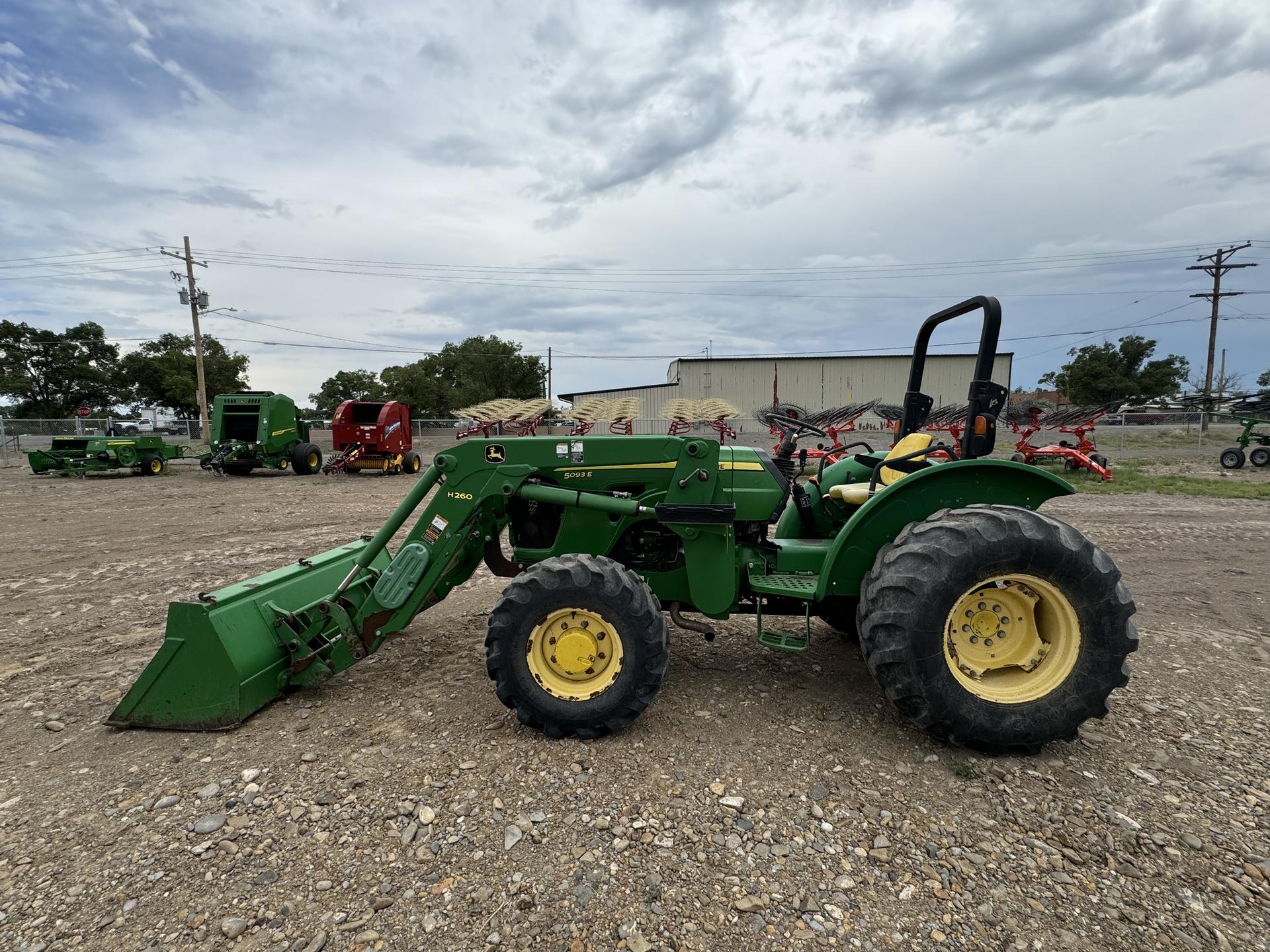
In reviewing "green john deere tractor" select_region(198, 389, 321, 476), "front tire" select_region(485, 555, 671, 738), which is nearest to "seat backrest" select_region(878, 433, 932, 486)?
"front tire" select_region(485, 555, 671, 738)

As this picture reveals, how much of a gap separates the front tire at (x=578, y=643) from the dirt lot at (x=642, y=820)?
165 millimetres

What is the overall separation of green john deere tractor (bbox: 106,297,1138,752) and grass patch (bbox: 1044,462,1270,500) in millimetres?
9196

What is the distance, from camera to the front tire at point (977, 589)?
262 centimetres

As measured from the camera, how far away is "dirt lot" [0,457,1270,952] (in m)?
1.91

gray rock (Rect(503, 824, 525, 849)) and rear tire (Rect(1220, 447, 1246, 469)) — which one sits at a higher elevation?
rear tire (Rect(1220, 447, 1246, 469))

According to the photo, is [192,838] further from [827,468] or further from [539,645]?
[827,468]

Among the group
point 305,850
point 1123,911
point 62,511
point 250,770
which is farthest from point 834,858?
point 62,511

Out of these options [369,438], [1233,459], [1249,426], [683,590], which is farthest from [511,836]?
[1249,426]

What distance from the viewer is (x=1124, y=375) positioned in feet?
149

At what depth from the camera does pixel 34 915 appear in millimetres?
1921

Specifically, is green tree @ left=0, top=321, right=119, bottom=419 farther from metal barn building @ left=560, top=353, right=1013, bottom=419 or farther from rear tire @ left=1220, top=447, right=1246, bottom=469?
rear tire @ left=1220, top=447, right=1246, bottom=469

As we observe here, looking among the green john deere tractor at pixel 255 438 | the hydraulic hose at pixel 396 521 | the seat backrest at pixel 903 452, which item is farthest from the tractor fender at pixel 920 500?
the green john deere tractor at pixel 255 438

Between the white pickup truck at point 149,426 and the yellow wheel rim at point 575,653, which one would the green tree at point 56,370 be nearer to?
the white pickup truck at point 149,426

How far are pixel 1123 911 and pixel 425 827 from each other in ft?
7.60
